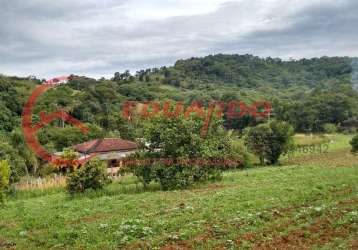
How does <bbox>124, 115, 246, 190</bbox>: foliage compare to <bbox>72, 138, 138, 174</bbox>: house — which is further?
<bbox>72, 138, 138, 174</bbox>: house

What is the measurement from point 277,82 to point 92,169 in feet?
360

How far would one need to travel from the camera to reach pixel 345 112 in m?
70.1

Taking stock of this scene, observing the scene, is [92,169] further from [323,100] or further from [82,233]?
[323,100]

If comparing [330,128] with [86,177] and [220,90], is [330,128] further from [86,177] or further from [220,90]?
[86,177]

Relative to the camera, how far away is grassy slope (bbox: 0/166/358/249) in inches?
388

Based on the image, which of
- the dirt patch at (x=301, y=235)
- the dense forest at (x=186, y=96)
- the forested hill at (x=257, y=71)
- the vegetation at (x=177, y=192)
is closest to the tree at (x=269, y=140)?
the vegetation at (x=177, y=192)

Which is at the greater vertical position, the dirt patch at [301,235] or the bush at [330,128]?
the dirt patch at [301,235]

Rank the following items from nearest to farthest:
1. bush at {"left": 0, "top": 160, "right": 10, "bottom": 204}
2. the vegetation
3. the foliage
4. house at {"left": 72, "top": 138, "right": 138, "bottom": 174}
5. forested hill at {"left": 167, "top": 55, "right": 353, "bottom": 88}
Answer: the vegetation → bush at {"left": 0, "top": 160, "right": 10, "bottom": 204} → the foliage → house at {"left": 72, "top": 138, "right": 138, "bottom": 174} → forested hill at {"left": 167, "top": 55, "right": 353, "bottom": 88}

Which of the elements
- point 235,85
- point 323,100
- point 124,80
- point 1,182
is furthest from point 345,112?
point 1,182

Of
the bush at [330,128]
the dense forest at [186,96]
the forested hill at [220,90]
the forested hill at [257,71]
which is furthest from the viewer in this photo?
the forested hill at [257,71]

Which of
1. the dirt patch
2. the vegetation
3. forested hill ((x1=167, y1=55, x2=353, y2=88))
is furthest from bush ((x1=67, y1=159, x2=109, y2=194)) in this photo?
forested hill ((x1=167, y1=55, x2=353, y2=88))

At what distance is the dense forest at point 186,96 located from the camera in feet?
157

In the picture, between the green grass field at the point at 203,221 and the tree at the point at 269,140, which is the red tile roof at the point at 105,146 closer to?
the tree at the point at 269,140

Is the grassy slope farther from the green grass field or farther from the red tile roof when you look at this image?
the red tile roof
